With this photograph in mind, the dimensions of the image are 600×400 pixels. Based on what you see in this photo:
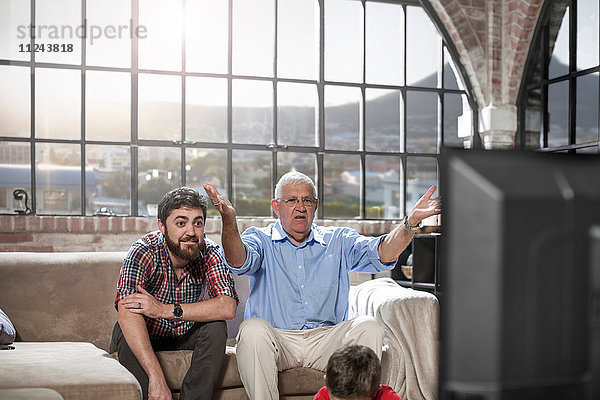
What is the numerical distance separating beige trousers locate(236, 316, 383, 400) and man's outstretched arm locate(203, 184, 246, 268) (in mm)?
251

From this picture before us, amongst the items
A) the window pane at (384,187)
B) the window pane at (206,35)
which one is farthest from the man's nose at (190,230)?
the window pane at (384,187)

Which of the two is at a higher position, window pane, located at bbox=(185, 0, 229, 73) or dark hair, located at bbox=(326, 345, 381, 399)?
window pane, located at bbox=(185, 0, 229, 73)

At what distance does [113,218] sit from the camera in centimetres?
459

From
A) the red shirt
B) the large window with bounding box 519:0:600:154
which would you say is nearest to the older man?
the red shirt

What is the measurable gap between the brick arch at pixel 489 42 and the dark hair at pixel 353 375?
409 centimetres

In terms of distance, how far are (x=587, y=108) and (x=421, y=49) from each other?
1.42 m

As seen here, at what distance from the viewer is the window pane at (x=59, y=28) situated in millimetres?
4738

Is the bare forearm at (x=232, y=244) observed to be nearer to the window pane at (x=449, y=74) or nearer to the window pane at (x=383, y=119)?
the window pane at (x=383, y=119)

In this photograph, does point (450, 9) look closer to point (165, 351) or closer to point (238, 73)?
point (238, 73)

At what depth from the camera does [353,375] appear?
194 cm

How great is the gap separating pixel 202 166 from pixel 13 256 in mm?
2130

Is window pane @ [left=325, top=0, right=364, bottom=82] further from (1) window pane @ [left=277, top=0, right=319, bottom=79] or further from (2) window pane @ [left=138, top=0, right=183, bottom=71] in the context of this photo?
(2) window pane @ [left=138, top=0, right=183, bottom=71]

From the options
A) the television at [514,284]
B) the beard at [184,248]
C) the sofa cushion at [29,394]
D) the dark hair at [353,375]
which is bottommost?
the sofa cushion at [29,394]

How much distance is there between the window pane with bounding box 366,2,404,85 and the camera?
554cm
